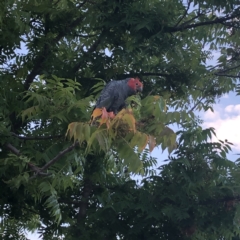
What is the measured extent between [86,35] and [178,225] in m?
3.32

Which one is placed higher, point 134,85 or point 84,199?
point 134,85

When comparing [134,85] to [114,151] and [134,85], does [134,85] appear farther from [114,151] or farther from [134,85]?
[114,151]

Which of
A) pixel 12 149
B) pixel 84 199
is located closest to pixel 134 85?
pixel 12 149

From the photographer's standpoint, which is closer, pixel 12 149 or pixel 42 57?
pixel 12 149

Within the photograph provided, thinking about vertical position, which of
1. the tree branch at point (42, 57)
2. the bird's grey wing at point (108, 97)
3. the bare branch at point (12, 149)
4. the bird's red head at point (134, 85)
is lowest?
the bare branch at point (12, 149)

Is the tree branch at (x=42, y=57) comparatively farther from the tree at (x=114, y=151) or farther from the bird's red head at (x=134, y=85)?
the bird's red head at (x=134, y=85)

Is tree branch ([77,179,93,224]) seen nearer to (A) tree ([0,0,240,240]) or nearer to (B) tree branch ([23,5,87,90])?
(A) tree ([0,0,240,240])

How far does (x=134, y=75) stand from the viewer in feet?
20.9

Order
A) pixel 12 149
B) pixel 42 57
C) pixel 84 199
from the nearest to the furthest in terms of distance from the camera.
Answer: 1. pixel 12 149
2. pixel 42 57
3. pixel 84 199

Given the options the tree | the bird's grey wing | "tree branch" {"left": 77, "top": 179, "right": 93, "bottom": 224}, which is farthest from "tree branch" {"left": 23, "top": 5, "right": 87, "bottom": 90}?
the bird's grey wing

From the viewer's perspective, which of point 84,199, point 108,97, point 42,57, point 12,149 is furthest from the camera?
point 84,199

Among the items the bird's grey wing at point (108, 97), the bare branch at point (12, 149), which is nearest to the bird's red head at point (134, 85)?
the bird's grey wing at point (108, 97)

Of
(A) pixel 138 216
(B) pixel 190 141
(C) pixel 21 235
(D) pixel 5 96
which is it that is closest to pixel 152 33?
(B) pixel 190 141

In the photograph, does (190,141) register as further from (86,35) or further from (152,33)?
(86,35)
